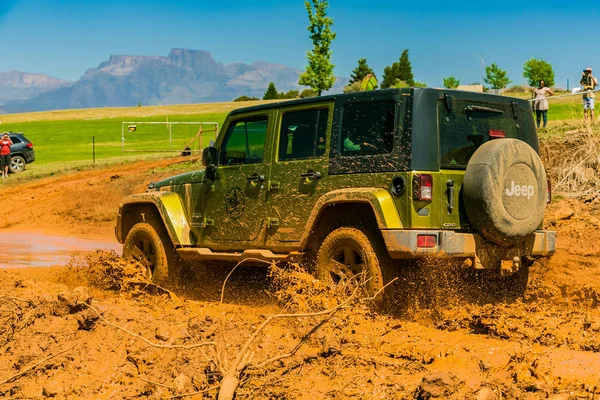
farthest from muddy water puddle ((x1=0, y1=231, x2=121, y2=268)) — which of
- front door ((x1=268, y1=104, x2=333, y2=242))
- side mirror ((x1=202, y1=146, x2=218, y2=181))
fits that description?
front door ((x1=268, y1=104, x2=333, y2=242))

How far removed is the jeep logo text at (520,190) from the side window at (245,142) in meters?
2.77

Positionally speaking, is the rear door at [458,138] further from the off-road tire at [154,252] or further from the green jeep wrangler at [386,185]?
the off-road tire at [154,252]

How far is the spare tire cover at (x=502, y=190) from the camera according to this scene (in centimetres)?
772

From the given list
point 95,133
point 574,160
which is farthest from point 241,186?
point 95,133

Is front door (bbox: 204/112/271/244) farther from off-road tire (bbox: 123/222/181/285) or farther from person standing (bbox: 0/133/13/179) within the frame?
person standing (bbox: 0/133/13/179)

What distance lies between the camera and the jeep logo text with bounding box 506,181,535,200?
7852mm

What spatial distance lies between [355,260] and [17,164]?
98.3ft

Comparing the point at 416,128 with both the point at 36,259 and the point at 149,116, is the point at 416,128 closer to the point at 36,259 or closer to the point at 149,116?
the point at 36,259

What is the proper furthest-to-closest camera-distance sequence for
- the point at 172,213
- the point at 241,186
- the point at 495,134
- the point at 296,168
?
the point at 172,213 < the point at 241,186 < the point at 296,168 < the point at 495,134

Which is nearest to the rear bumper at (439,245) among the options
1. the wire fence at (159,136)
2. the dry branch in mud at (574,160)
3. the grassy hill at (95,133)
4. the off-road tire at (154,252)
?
the off-road tire at (154,252)

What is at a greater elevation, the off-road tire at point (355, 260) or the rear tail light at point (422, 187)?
the rear tail light at point (422, 187)

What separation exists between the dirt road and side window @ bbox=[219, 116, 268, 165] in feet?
4.56

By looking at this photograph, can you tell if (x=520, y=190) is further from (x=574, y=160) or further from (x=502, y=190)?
(x=574, y=160)

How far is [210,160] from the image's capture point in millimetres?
9844
